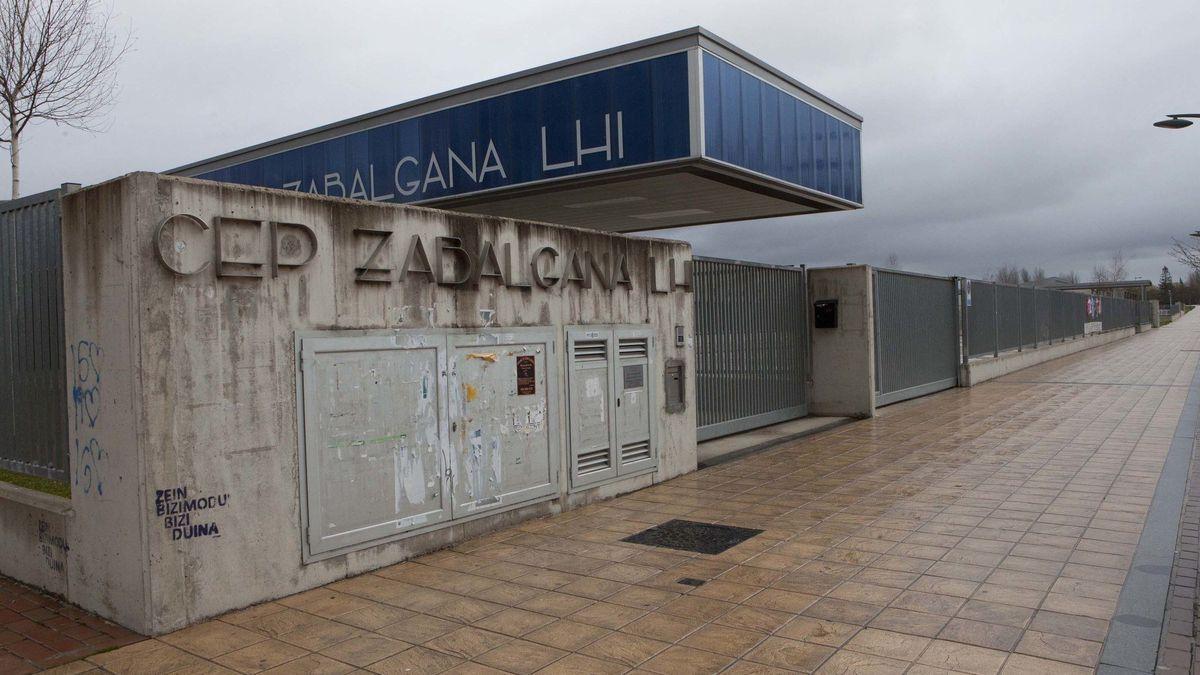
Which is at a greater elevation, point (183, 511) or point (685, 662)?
point (183, 511)

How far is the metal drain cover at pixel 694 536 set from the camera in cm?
694

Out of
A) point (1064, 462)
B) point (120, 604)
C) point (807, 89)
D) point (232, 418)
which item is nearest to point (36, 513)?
point (120, 604)

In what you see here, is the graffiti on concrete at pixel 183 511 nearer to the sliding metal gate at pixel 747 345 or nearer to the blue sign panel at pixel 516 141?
the sliding metal gate at pixel 747 345

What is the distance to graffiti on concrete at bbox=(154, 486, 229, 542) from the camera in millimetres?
5273

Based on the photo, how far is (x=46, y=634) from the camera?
5.29 meters

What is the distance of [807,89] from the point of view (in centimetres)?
1516

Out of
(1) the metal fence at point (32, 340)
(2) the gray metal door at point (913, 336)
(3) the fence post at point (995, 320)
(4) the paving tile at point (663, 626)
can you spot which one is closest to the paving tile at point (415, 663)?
(4) the paving tile at point (663, 626)

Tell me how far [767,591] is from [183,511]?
3.80 metres

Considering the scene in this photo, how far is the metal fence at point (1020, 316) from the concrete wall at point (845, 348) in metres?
6.92

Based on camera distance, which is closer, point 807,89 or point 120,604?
point 120,604

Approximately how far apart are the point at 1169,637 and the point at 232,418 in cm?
573

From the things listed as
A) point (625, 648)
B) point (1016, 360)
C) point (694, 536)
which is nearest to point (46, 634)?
point (625, 648)

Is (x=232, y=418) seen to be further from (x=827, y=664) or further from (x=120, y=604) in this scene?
(x=827, y=664)

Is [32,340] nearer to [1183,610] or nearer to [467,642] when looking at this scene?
[467,642]
